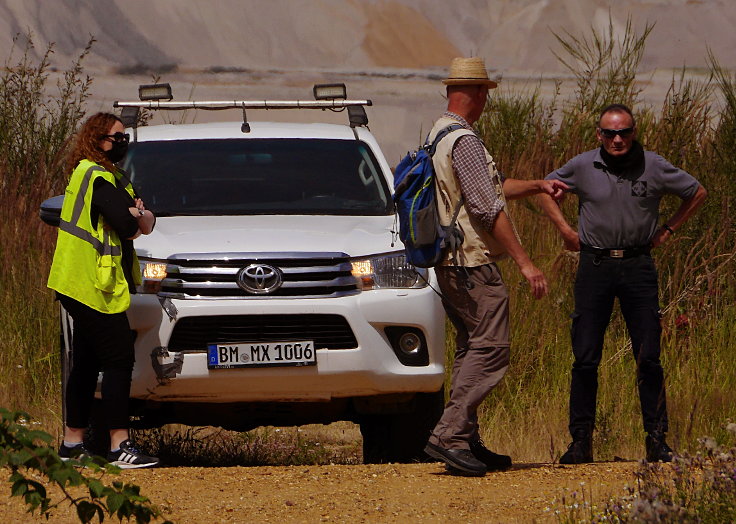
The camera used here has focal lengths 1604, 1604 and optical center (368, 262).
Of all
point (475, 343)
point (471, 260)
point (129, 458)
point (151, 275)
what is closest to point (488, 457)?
point (475, 343)

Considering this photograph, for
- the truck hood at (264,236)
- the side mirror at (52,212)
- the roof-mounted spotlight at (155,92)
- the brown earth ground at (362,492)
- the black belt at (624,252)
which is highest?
the roof-mounted spotlight at (155,92)

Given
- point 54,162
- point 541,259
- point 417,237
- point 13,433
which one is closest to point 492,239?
point 417,237

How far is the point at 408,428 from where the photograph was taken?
Result: 784 centimetres

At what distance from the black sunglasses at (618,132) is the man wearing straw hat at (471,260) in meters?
0.72

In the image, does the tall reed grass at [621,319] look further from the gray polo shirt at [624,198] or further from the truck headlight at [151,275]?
the truck headlight at [151,275]

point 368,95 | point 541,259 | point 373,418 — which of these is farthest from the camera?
point 368,95

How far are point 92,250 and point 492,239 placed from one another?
177 cm

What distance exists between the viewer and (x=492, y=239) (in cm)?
691

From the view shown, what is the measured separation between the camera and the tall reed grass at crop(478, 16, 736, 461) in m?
8.84

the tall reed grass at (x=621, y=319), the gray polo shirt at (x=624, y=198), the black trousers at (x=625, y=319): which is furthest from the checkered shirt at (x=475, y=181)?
the tall reed grass at (x=621, y=319)

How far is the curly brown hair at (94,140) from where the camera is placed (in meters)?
7.23

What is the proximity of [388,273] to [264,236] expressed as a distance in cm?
60

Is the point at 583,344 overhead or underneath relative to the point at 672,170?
underneath

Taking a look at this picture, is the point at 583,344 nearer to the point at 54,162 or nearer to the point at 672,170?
the point at 672,170
